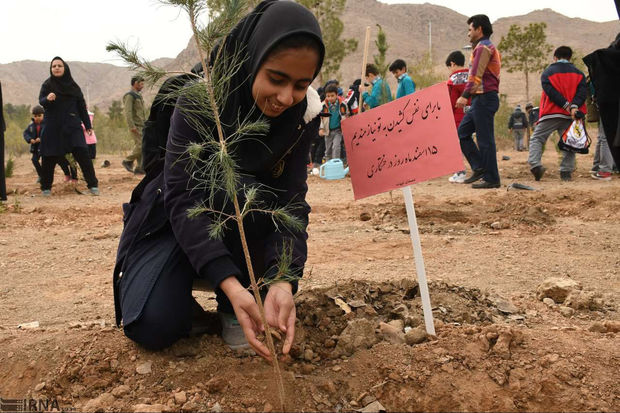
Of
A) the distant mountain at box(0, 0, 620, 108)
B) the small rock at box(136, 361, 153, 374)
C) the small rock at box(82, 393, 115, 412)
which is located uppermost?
the distant mountain at box(0, 0, 620, 108)

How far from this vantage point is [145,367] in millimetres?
1699

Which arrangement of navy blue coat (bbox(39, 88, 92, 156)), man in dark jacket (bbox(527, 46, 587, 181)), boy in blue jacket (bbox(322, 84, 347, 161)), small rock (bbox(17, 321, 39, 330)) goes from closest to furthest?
small rock (bbox(17, 321, 39, 330)) < man in dark jacket (bbox(527, 46, 587, 181)) < navy blue coat (bbox(39, 88, 92, 156)) < boy in blue jacket (bbox(322, 84, 347, 161))

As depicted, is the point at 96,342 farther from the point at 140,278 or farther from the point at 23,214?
the point at 23,214

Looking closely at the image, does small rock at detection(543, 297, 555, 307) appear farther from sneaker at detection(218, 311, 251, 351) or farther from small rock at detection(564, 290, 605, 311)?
sneaker at detection(218, 311, 251, 351)

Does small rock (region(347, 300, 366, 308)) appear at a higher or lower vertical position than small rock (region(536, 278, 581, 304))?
higher

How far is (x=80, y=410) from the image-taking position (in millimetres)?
1551

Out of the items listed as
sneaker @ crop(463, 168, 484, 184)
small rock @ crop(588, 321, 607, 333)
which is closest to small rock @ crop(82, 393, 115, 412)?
small rock @ crop(588, 321, 607, 333)

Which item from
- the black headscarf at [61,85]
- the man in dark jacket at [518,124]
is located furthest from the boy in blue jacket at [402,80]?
the man in dark jacket at [518,124]

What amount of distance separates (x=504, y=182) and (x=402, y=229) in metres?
3.17

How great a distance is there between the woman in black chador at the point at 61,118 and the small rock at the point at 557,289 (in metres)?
6.19

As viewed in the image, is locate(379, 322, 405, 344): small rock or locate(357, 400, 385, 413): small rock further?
locate(379, 322, 405, 344): small rock

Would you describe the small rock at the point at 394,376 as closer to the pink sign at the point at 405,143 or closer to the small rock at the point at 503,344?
the small rock at the point at 503,344

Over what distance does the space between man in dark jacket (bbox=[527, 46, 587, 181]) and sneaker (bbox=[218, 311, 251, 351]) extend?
19.1 feet

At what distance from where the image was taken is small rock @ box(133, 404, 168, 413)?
1416mm
